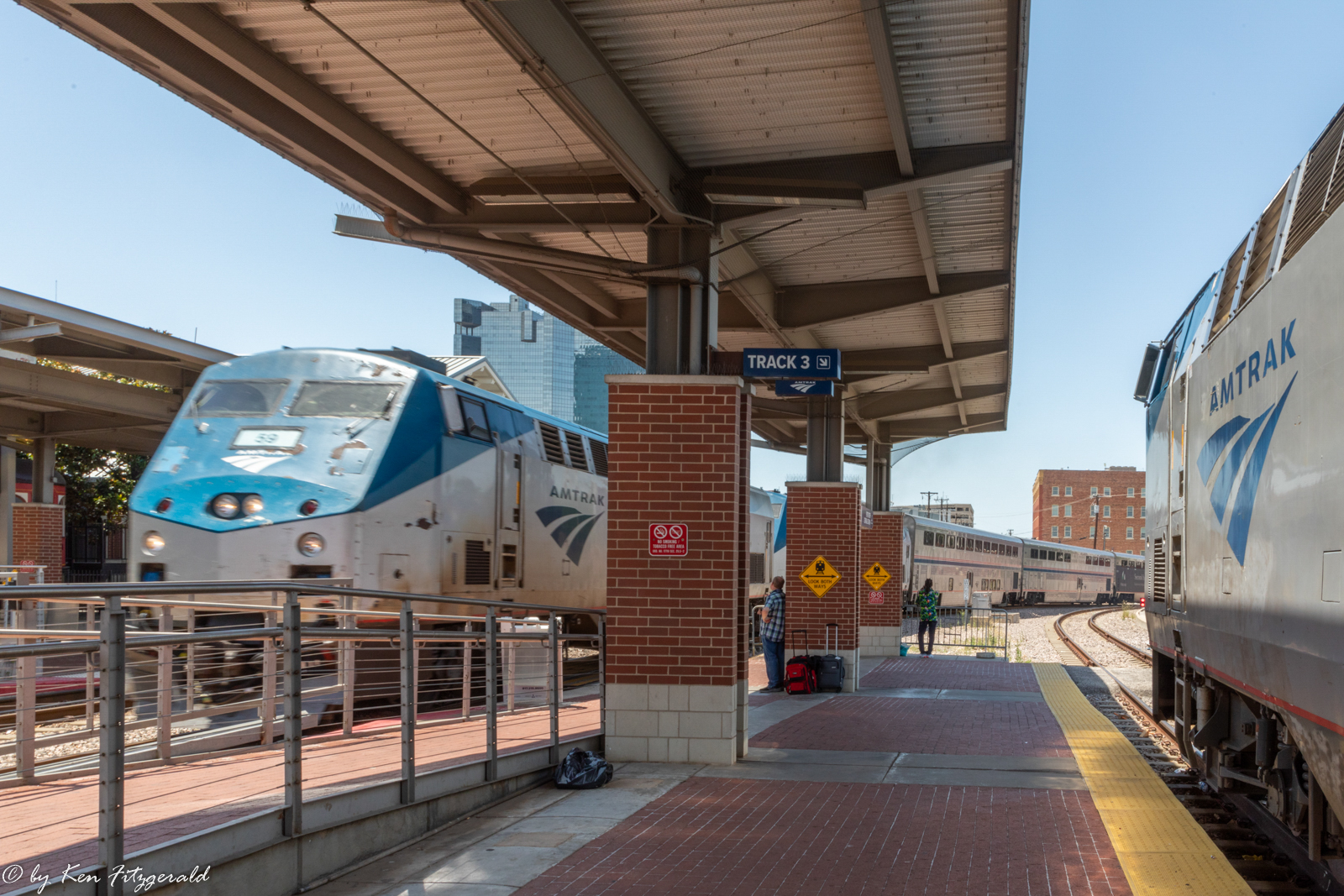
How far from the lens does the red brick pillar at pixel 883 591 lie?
24781mm

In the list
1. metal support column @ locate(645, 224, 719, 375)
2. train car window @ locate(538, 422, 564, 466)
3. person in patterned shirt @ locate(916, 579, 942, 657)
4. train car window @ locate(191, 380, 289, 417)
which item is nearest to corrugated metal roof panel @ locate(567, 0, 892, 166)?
metal support column @ locate(645, 224, 719, 375)

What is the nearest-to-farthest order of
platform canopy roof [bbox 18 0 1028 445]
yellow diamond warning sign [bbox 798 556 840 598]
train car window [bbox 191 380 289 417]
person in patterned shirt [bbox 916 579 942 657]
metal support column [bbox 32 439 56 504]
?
platform canopy roof [bbox 18 0 1028 445]
train car window [bbox 191 380 289 417]
yellow diamond warning sign [bbox 798 556 840 598]
person in patterned shirt [bbox 916 579 942 657]
metal support column [bbox 32 439 56 504]

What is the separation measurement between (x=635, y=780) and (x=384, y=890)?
11.3 feet

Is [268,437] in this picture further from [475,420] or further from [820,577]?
[820,577]

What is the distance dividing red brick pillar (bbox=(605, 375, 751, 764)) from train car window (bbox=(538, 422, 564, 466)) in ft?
20.1

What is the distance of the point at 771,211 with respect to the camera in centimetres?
1045

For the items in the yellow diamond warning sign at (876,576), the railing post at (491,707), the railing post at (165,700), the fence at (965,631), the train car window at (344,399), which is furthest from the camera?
the fence at (965,631)

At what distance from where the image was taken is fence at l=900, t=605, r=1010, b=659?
2841 cm

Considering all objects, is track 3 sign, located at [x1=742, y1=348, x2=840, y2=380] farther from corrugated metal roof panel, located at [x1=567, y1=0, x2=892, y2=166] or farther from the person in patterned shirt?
the person in patterned shirt

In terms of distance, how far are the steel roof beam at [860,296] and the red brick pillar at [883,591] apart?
10980mm

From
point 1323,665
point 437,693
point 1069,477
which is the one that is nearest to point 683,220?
point 437,693

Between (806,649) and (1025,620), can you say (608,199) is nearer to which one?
(806,649)

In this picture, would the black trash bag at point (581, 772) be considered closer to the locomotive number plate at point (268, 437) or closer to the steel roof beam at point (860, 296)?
the locomotive number plate at point (268, 437)
